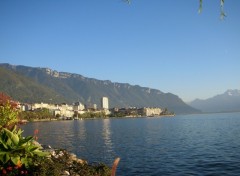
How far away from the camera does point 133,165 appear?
120 feet

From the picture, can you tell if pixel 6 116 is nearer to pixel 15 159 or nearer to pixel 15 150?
pixel 15 150

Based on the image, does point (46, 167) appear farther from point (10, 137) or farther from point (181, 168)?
point (181, 168)

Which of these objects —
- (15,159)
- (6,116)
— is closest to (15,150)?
(15,159)

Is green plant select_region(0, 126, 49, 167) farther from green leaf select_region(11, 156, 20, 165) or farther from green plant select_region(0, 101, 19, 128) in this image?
green plant select_region(0, 101, 19, 128)

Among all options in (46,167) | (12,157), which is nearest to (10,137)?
(12,157)

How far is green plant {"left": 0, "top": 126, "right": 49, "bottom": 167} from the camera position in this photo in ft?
51.1

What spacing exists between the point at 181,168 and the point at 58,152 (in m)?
16.2

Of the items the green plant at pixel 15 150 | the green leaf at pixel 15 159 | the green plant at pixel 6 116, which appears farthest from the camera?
the green plant at pixel 6 116

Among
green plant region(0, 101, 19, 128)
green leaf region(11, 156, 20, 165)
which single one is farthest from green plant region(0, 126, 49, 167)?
green plant region(0, 101, 19, 128)

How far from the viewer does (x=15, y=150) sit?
53.2ft

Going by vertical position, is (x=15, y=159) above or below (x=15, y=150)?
below

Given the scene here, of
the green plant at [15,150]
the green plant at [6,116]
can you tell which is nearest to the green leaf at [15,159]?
the green plant at [15,150]

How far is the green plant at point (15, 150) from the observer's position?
15.6 metres

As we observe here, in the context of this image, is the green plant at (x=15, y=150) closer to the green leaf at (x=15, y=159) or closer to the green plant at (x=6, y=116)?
the green leaf at (x=15, y=159)
